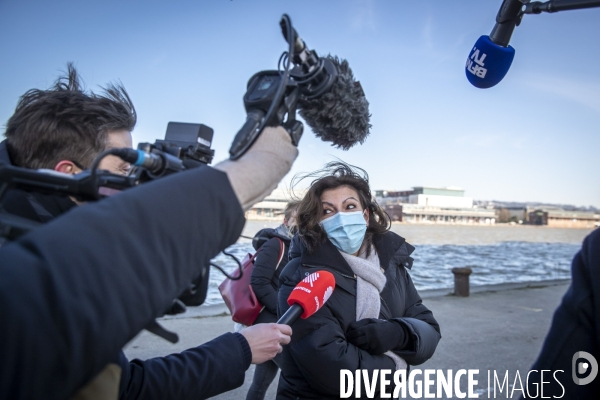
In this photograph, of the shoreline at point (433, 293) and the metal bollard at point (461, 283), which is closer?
the shoreline at point (433, 293)

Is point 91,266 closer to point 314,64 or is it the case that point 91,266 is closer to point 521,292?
point 314,64

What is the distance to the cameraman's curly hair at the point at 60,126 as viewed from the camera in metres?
1.68

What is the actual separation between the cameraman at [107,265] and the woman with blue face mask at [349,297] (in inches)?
61.7

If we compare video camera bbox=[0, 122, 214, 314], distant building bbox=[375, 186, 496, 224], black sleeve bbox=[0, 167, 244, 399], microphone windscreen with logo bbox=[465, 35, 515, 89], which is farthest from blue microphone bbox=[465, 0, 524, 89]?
distant building bbox=[375, 186, 496, 224]

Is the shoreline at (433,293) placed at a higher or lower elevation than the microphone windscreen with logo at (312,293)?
lower

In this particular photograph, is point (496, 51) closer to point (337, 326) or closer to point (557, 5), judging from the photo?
point (557, 5)

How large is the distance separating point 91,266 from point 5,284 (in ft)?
0.43

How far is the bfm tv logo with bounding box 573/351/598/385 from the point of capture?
48.5 inches

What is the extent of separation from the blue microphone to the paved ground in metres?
3.28

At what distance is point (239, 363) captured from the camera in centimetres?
175

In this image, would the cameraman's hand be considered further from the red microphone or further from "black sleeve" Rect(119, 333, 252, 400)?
the red microphone

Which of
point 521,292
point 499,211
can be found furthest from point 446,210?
point 521,292

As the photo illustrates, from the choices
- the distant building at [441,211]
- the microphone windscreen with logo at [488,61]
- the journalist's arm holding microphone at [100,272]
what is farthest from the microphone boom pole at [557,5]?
the distant building at [441,211]

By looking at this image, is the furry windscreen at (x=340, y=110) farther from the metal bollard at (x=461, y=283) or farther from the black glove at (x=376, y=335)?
the metal bollard at (x=461, y=283)
